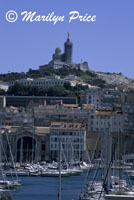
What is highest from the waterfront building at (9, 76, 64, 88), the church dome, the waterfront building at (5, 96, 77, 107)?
the church dome

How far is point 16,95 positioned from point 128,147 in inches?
1689

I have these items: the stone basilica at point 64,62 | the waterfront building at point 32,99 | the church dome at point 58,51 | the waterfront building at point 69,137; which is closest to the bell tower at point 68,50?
the stone basilica at point 64,62

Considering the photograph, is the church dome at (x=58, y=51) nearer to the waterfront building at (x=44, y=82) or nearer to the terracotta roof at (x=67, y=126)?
the waterfront building at (x=44, y=82)

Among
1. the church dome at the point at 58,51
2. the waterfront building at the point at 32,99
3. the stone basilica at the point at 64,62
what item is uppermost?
the church dome at the point at 58,51

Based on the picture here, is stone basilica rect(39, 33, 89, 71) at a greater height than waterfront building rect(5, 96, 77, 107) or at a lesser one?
greater

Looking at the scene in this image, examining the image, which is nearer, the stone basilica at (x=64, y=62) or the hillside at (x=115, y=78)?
the hillside at (x=115, y=78)

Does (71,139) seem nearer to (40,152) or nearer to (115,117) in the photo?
(40,152)

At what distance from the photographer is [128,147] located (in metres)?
91.4

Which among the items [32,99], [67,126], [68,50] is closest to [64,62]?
[68,50]

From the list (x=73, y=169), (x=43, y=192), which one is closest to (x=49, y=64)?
(x=73, y=169)

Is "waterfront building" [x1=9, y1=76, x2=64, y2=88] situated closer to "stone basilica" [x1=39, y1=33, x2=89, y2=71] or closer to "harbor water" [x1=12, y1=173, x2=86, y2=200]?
"stone basilica" [x1=39, y1=33, x2=89, y2=71]

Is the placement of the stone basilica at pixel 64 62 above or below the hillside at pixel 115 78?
above

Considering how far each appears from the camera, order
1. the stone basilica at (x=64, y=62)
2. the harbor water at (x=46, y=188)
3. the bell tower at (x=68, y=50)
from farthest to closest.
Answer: the stone basilica at (x=64, y=62), the bell tower at (x=68, y=50), the harbor water at (x=46, y=188)

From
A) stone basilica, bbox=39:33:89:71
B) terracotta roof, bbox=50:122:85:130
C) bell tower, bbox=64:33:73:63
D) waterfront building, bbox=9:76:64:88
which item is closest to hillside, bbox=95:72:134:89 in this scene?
stone basilica, bbox=39:33:89:71
